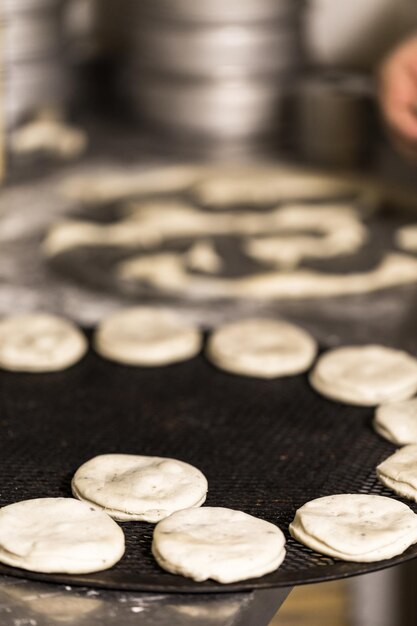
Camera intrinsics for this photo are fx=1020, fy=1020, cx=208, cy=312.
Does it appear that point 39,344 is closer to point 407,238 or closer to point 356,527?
point 356,527

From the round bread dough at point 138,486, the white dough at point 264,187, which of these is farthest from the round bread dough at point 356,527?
the white dough at point 264,187

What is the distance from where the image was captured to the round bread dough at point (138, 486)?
1.26m

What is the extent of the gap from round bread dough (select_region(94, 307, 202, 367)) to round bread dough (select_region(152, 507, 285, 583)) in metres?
0.54

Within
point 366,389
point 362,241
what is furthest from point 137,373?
point 362,241

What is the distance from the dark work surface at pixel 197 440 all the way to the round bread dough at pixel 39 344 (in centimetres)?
2

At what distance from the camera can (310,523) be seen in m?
1.20

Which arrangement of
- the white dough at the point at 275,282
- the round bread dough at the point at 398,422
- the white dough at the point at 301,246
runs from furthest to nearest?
the white dough at the point at 301,246 < the white dough at the point at 275,282 < the round bread dough at the point at 398,422

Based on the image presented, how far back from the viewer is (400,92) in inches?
87.7

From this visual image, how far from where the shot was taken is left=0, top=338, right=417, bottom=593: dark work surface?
1167 millimetres

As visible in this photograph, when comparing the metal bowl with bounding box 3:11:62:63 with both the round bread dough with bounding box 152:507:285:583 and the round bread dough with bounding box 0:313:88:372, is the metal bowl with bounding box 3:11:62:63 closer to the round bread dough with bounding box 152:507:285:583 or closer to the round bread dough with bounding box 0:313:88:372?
the round bread dough with bounding box 0:313:88:372

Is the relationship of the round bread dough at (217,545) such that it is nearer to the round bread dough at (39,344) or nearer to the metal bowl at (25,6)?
the round bread dough at (39,344)

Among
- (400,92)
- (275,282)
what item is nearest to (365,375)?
(275,282)

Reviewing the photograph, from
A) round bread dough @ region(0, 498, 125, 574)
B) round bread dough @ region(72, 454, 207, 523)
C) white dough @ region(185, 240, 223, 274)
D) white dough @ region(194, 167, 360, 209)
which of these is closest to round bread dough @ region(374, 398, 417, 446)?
round bread dough @ region(72, 454, 207, 523)

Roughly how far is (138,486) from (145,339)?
528mm
